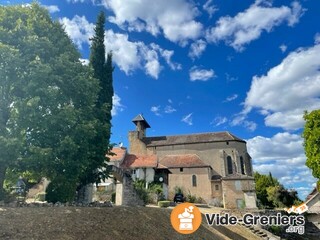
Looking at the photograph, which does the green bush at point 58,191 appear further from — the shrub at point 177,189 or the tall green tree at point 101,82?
the shrub at point 177,189

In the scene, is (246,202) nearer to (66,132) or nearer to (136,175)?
(136,175)

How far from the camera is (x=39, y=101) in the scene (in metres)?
13.9

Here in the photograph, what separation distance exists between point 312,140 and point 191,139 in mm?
34958

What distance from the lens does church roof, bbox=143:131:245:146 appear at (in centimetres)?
5281

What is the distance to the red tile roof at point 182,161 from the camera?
47578mm

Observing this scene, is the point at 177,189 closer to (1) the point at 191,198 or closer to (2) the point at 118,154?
(1) the point at 191,198

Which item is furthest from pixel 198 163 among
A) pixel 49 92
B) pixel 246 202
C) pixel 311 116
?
pixel 49 92

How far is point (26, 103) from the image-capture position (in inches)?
507

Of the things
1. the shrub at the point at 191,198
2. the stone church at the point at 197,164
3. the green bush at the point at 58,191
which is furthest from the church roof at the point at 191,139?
the green bush at the point at 58,191

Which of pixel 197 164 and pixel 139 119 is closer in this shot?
pixel 197 164

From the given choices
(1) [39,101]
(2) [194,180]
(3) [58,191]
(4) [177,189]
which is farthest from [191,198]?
(1) [39,101]

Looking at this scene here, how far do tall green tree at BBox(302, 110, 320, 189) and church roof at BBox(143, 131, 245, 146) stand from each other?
101 ft

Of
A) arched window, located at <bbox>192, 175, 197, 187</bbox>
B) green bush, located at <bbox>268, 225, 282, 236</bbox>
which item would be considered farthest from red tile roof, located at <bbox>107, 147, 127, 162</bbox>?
green bush, located at <bbox>268, 225, 282, 236</bbox>

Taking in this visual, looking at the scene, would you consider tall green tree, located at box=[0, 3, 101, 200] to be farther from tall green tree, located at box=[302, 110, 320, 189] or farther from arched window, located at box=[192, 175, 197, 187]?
arched window, located at box=[192, 175, 197, 187]
